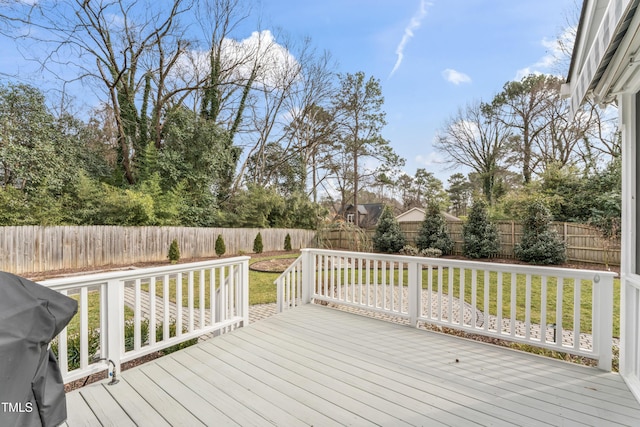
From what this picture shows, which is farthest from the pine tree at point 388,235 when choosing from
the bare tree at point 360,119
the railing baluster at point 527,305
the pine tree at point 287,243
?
the railing baluster at point 527,305

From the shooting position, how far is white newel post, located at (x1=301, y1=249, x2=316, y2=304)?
4484 millimetres

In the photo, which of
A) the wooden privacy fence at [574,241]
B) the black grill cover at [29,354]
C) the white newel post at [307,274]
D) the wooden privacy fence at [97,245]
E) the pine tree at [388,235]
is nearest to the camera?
the black grill cover at [29,354]

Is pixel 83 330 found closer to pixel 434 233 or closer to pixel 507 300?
pixel 507 300

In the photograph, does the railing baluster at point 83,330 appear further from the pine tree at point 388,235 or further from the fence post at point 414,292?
the pine tree at point 388,235

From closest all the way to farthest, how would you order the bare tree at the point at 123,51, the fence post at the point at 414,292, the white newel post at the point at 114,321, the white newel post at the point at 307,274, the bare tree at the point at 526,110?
1. the white newel post at the point at 114,321
2. the fence post at the point at 414,292
3. the white newel post at the point at 307,274
4. the bare tree at the point at 123,51
5. the bare tree at the point at 526,110

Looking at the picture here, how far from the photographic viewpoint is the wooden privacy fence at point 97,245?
7.62 meters

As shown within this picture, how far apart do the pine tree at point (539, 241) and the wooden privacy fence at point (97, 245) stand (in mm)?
10331

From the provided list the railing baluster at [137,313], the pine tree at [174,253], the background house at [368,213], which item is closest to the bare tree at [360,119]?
the background house at [368,213]

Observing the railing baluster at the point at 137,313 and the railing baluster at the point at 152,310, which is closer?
the railing baluster at the point at 137,313

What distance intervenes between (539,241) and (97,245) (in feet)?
44.2

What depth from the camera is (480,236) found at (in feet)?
33.0

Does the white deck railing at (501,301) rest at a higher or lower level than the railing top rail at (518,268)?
lower

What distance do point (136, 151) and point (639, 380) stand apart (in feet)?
50.1

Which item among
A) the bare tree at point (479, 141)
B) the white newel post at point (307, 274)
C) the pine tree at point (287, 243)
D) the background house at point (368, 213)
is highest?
the bare tree at point (479, 141)
